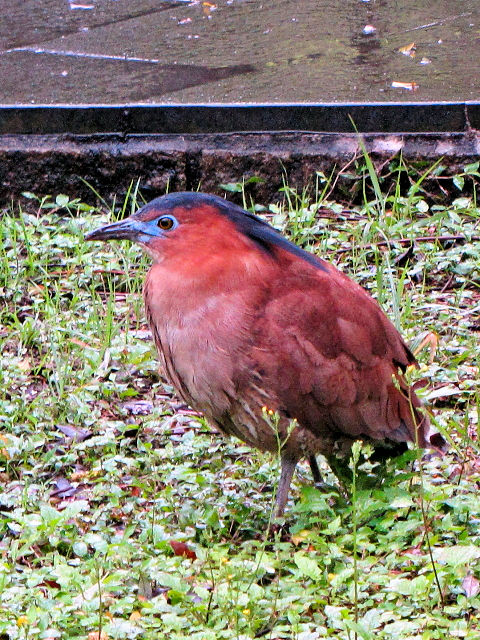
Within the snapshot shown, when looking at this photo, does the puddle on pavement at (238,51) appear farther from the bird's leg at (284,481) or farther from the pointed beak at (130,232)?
the bird's leg at (284,481)

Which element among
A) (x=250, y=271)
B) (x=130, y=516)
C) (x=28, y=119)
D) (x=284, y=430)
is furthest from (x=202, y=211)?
(x=28, y=119)

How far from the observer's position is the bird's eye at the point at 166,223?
12.1 ft

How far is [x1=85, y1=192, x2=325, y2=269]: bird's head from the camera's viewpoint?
3.63 m

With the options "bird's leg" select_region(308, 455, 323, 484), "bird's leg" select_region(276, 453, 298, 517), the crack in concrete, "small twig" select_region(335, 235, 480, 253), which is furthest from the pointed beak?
the crack in concrete

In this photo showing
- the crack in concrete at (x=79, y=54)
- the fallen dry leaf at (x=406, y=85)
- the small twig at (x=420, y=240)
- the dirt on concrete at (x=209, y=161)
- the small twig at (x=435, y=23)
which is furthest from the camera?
the small twig at (x=435, y=23)

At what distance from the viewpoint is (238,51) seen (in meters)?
7.82

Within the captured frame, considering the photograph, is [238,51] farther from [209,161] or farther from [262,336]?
[262,336]

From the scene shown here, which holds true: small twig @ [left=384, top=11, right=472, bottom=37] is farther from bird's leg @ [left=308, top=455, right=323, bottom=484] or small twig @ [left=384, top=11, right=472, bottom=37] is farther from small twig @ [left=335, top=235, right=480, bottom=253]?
bird's leg @ [left=308, top=455, right=323, bottom=484]

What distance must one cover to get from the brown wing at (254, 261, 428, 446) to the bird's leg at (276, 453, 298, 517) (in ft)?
0.52

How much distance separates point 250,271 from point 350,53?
14.8ft

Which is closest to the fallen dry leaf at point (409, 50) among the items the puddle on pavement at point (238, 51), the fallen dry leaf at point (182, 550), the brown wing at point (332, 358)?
the puddle on pavement at point (238, 51)

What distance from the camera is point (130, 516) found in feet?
12.7

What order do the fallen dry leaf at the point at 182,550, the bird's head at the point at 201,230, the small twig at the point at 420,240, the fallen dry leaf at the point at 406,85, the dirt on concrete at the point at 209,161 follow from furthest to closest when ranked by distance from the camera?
the fallen dry leaf at the point at 406,85
the dirt on concrete at the point at 209,161
the small twig at the point at 420,240
the bird's head at the point at 201,230
the fallen dry leaf at the point at 182,550

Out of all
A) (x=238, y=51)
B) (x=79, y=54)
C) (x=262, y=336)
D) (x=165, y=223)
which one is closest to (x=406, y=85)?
(x=238, y=51)
